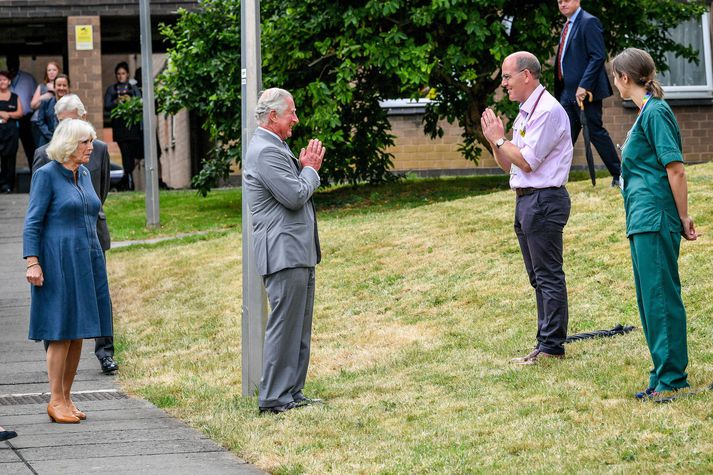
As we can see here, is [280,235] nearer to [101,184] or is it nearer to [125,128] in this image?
[101,184]

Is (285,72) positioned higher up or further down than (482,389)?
higher up

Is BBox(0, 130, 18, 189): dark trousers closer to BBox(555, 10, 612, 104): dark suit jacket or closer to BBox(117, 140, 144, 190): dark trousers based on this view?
BBox(117, 140, 144, 190): dark trousers

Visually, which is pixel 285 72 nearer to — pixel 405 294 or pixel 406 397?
pixel 405 294

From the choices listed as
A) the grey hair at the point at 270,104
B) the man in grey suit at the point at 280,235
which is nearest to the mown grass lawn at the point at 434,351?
the man in grey suit at the point at 280,235

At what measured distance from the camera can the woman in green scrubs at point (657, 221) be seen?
7.04 meters

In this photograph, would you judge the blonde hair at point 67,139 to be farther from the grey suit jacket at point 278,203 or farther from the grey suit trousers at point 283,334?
the grey suit trousers at point 283,334

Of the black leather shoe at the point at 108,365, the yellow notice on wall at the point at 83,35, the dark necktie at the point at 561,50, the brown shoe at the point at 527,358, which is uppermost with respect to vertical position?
the yellow notice on wall at the point at 83,35

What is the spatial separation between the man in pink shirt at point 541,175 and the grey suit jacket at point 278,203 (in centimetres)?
125

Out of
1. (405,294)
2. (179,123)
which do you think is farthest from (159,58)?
(405,294)

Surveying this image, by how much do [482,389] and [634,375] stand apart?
89 cm

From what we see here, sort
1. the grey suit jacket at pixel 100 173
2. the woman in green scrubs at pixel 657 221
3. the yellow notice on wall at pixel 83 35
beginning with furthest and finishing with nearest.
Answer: the yellow notice on wall at pixel 83 35
the grey suit jacket at pixel 100 173
the woman in green scrubs at pixel 657 221

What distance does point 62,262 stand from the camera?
8.21 meters

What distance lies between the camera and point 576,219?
12820 millimetres

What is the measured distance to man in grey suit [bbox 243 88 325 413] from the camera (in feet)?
25.6
